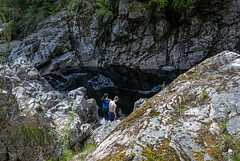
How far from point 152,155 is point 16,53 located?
72.5 feet

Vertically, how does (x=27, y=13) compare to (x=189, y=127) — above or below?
above

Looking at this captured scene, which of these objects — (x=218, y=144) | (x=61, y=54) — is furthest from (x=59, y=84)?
(x=218, y=144)

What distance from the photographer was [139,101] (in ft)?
24.2

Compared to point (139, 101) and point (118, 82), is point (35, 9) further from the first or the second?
point (139, 101)

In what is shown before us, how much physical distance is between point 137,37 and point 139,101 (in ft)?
46.7

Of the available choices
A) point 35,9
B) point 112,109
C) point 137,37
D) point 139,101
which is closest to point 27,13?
point 35,9

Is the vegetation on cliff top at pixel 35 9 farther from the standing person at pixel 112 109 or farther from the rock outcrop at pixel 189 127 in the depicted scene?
the rock outcrop at pixel 189 127

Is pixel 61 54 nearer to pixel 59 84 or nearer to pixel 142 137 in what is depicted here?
pixel 59 84

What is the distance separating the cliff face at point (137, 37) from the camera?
57.5 feet

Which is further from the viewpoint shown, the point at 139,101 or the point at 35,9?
the point at 35,9

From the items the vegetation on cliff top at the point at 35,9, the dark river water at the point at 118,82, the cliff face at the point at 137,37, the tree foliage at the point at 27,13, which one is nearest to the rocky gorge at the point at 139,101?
the cliff face at the point at 137,37

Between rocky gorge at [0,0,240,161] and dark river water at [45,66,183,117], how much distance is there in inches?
61.9

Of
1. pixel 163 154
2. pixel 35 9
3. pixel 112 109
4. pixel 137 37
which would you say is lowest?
pixel 112 109

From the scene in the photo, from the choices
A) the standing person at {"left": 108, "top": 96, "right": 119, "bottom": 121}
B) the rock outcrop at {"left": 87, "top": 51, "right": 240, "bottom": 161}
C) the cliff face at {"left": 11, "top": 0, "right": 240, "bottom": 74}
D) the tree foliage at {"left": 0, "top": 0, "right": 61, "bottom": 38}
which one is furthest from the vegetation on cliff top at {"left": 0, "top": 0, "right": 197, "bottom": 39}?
the rock outcrop at {"left": 87, "top": 51, "right": 240, "bottom": 161}
